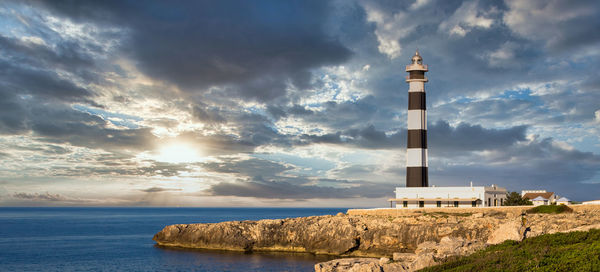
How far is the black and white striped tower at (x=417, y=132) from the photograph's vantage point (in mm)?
62444

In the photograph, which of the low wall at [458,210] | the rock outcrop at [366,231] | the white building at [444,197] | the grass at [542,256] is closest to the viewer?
the grass at [542,256]

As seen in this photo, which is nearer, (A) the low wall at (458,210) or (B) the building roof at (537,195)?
(A) the low wall at (458,210)

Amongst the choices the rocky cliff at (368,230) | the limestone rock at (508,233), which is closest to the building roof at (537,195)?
the rocky cliff at (368,230)

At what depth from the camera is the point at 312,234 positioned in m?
54.8

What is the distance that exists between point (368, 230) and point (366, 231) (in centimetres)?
30

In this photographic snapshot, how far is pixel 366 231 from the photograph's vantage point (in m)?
52.7

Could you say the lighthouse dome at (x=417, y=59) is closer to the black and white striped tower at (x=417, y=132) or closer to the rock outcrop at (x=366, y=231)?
the black and white striped tower at (x=417, y=132)

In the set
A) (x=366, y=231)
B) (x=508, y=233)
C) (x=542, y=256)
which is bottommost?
(x=366, y=231)

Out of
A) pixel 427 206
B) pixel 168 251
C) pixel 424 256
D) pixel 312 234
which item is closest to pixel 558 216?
pixel 427 206

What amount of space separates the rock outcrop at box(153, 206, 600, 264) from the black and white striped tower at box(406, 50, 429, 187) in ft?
22.1

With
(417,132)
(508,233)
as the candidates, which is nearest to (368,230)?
(417,132)

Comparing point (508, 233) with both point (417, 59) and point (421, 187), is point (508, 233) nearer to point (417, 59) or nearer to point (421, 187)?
point (421, 187)

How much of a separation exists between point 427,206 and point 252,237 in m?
24.8

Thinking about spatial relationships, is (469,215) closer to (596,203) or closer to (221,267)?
(596,203)
